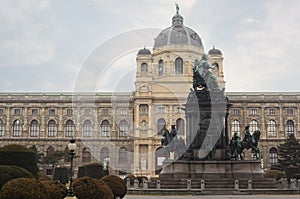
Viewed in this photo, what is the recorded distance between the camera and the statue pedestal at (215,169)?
2866 cm

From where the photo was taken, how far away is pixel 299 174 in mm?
40375

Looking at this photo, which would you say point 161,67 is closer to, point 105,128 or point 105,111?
point 105,111

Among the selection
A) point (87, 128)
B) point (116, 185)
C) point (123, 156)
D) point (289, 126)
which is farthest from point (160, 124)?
point (116, 185)

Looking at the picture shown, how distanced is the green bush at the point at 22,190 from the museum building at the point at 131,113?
2869 inches

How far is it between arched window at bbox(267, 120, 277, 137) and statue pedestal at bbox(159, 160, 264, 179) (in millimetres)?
60540

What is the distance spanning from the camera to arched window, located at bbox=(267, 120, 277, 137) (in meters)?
87.7

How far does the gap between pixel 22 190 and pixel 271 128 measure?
8145cm

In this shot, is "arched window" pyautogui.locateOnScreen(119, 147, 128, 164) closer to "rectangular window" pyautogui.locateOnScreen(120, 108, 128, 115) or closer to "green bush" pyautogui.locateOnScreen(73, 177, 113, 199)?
"rectangular window" pyautogui.locateOnScreen(120, 108, 128, 115)

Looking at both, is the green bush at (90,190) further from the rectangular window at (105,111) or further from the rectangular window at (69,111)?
the rectangular window at (69,111)

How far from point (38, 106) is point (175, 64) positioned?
28322 mm

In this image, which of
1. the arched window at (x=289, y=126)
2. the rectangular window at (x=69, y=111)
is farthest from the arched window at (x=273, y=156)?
the rectangular window at (x=69, y=111)

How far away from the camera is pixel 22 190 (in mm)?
11164

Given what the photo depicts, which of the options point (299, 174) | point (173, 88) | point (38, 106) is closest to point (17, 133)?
point (38, 106)

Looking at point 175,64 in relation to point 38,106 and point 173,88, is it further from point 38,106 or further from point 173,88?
point 38,106
